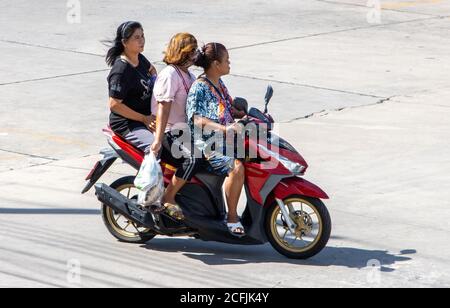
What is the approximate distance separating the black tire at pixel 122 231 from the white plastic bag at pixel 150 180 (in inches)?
21.5

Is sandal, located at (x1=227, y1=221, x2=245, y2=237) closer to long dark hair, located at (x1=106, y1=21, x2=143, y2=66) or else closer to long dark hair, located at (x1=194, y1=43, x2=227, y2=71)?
long dark hair, located at (x1=194, y1=43, x2=227, y2=71)

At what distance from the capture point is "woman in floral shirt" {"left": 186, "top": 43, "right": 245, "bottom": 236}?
8289 millimetres

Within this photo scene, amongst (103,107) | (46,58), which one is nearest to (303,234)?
(103,107)

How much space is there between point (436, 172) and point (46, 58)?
738cm

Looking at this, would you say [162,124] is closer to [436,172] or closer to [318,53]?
[436,172]

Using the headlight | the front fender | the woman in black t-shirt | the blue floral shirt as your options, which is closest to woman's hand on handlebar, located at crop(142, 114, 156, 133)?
the woman in black t-shirt


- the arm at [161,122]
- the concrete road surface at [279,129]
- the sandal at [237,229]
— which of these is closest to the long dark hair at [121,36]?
the arm at [161,122]

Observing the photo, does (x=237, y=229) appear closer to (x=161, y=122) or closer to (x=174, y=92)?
(x=161, y=122)

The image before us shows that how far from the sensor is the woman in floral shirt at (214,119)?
27.2 ft

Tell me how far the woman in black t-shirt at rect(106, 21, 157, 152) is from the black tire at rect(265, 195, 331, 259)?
3.52ft

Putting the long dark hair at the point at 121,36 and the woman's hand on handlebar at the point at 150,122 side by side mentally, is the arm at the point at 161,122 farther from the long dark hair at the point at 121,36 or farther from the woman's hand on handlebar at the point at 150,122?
the long dark hair at the point at 121,36

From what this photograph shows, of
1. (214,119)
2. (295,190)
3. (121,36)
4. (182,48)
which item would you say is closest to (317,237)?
(295,190)

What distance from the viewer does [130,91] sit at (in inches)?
340

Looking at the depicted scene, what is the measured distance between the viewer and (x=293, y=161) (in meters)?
8.20
